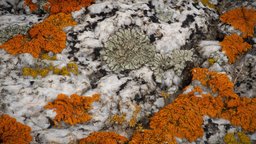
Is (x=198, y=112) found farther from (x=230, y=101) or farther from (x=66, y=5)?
(x=66, y=5)

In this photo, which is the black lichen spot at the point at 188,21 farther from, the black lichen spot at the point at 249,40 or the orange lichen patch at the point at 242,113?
the orange lichen patch at the point at 242,113

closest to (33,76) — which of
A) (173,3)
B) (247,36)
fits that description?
(173,3)

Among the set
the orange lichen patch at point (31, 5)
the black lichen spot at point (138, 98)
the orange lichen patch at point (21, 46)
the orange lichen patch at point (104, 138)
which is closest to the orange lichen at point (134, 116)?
the black lichen spot at point (138, 98)

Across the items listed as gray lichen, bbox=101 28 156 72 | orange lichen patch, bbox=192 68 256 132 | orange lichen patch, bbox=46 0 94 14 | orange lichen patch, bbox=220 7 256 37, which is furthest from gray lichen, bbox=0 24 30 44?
orange lichen patch, bbox=220 7 256 37

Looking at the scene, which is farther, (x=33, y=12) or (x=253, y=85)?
(x=33, y=12)

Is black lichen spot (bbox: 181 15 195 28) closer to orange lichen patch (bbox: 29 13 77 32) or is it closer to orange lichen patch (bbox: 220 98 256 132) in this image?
orange lichen patch (bbox: 220 98 256 132)

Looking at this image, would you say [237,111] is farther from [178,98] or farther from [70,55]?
[70,55]
